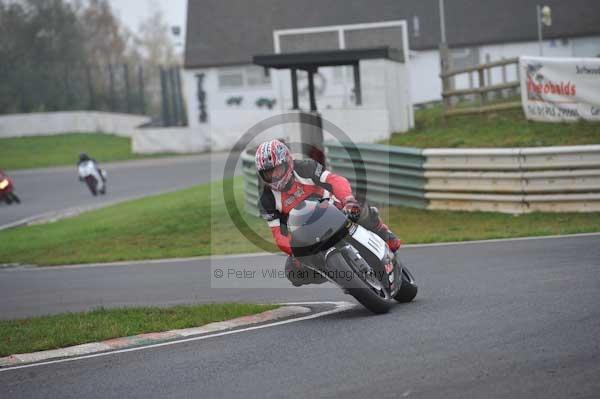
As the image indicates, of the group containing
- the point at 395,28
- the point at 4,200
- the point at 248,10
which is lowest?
the point at 4,200

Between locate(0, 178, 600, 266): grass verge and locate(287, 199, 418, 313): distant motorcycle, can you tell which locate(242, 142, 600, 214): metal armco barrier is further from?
locate(287, 199, 418, 313): distant motorcycle

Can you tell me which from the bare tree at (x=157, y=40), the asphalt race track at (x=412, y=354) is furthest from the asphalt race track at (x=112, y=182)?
the bare tree at (x=157, y=40)

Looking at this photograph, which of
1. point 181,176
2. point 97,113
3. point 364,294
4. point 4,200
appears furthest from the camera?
point 97,113

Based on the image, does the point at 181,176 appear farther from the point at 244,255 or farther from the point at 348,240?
the point at 348,240

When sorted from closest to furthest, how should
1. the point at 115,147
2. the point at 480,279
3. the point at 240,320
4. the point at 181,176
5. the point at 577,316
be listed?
the point at 577,316 → the point at 240,320 → the point at 480,279 → the point at 181,176 → the point at 115,147

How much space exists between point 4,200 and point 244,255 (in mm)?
16656

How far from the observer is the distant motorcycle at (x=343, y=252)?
816 centimetres

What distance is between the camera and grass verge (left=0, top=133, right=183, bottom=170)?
43.2 meters

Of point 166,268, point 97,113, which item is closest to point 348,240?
point 166,268

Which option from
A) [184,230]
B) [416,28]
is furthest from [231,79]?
[184,230]

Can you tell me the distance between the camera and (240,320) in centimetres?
902

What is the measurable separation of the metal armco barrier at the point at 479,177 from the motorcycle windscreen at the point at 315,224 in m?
8.01

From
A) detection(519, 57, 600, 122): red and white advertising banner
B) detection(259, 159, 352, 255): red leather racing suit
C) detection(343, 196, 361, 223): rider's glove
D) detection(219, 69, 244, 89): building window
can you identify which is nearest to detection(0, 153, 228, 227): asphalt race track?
detection(219, 69, 244, 89): building window

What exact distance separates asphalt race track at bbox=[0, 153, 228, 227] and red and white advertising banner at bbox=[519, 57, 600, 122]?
43.7 ft
